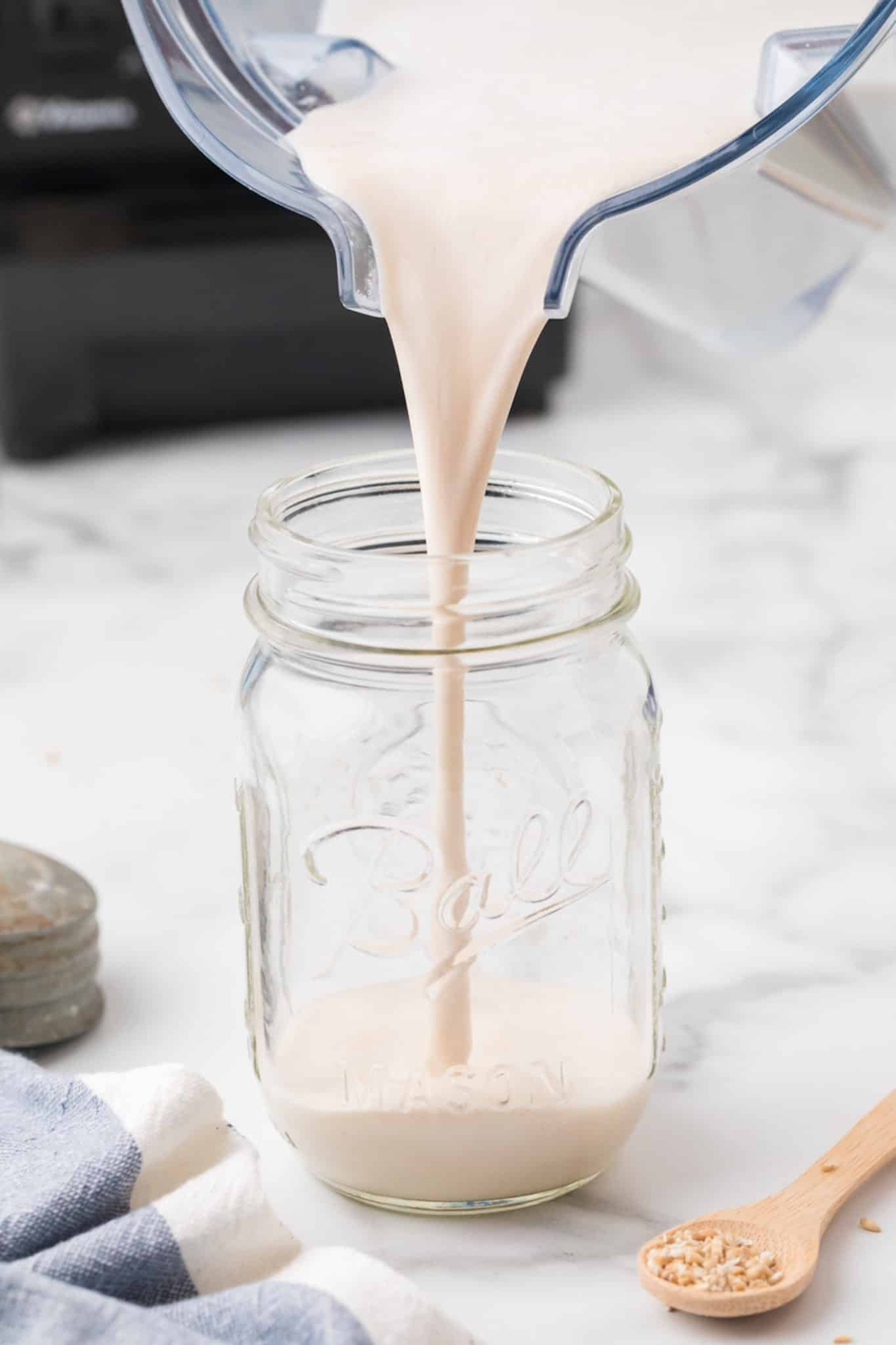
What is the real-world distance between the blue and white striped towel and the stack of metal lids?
0.24 ft

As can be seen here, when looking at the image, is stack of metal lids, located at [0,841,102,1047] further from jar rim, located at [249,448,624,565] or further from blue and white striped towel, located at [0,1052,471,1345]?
jar rim, located at [249,448,624,565]

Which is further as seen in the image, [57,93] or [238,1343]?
[57,93]

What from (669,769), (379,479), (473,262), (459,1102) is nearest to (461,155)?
(473,262)

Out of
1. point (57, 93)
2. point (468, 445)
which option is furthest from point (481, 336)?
point (57, 93)

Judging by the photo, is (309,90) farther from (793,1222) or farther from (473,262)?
(793,1222)

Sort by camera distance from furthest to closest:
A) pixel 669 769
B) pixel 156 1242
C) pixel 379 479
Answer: pixel 669 769
pixel 379 479
pixel 156 1242

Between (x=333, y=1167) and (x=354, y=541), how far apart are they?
22 cm

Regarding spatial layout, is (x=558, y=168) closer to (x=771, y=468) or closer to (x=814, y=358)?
(x=771, y=468)

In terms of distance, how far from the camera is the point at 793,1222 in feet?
1.88

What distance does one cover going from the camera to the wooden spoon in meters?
0.54

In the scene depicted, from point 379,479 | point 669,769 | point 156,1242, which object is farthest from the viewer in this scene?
point 669,769

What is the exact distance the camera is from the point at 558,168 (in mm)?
535

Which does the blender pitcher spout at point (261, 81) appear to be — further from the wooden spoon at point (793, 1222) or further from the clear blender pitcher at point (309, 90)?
the wooden spoon at point (793, 1222)

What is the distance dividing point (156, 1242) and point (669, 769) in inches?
18.2
